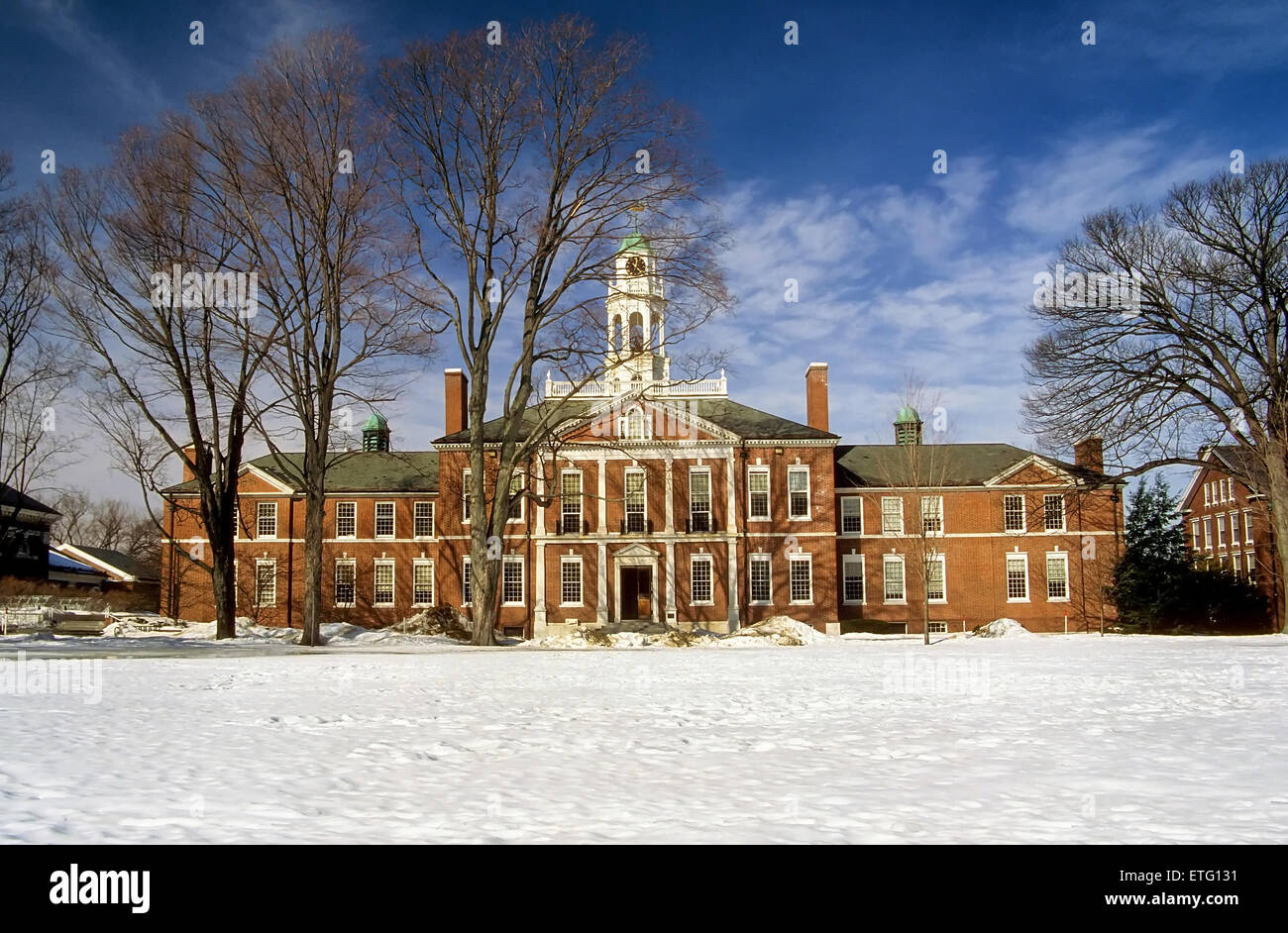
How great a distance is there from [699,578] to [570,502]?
6.63 m

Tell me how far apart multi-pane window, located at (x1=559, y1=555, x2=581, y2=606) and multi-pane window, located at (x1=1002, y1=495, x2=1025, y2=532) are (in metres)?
19.6

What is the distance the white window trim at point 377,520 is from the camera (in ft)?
159

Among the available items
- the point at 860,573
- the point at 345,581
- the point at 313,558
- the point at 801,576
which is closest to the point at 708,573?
the point at 801,576

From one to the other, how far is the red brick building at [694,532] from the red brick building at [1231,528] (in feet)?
24.4

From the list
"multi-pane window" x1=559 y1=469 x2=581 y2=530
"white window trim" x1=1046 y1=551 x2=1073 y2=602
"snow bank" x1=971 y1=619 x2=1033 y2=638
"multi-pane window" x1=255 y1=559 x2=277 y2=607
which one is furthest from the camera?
"multi-pane window" x1=255 y1=559 x2=277 y2=607

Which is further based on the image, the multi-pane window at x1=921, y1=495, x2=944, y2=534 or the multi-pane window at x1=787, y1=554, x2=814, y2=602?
the multi-pane window at x1=921, y1=495, x2=944, y2=534

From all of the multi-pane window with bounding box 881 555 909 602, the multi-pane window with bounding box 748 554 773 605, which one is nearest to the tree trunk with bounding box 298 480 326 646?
the multi-pane window with bounding box 748 554 773 605

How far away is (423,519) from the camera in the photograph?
159 ft

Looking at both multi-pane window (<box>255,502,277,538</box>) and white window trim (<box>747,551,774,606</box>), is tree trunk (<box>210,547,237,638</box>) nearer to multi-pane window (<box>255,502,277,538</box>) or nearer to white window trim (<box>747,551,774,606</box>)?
multi-pane window (<box>255,502,277,538</box>)

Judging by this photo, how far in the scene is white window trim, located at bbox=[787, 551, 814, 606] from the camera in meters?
44.0

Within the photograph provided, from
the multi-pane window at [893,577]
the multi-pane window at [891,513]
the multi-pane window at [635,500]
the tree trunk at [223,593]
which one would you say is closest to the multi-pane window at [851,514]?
the multi-pane window at [891,513]

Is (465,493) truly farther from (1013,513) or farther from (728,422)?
(1013,513)

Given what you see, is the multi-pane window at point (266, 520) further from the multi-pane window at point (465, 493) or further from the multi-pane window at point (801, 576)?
the multi-pane window at point (801, 576)
